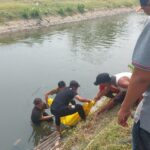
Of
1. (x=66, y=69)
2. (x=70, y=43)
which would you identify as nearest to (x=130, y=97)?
(x=66, y=69)

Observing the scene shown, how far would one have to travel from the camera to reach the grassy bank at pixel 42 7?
39625 mm

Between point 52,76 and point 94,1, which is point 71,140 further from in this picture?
point 94,1

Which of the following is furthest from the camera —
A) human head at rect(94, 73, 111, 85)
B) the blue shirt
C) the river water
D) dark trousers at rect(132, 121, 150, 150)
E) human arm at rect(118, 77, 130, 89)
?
the river water

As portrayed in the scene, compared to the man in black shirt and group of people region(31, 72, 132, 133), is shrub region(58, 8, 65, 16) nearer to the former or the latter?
the man in black shirt

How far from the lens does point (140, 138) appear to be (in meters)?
3.31

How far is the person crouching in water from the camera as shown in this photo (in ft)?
33.6

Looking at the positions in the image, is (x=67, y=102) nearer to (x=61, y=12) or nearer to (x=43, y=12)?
(x=43, y=12)

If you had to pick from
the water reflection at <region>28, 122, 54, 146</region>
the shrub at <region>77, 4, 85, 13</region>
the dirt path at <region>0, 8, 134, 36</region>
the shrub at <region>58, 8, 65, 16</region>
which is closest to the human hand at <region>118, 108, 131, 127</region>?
the water reflection at <region>28, 122, 54, 146</region>

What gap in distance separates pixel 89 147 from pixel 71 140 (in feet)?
5.46

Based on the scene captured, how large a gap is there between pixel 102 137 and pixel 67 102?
3.64 metres

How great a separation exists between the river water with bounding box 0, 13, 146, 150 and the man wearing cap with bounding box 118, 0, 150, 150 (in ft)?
26.2

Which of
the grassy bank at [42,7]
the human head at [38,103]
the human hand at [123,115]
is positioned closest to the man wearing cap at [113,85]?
the human head at [38,103]

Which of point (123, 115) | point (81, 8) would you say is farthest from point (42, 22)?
point (123, 115)

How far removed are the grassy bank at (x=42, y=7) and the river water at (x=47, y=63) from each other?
11.7 feet
